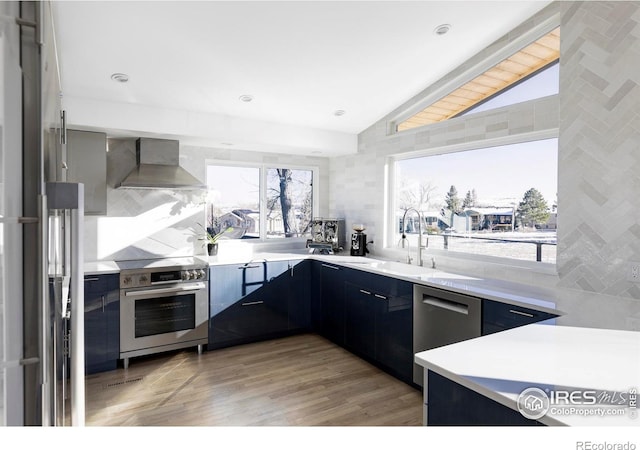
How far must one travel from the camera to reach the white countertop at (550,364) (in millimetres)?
1117

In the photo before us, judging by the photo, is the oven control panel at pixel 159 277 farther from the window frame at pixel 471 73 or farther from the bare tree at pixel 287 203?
the window frame at pixel 471 73

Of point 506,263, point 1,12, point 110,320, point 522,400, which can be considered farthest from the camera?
point 110,320

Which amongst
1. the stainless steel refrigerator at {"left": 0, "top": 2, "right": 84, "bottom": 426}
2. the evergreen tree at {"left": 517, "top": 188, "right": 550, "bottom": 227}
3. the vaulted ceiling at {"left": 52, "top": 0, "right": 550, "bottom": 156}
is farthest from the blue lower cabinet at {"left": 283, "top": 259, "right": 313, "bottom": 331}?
the stainless steel refrigerator at {"left": 0, "top": 2, "right": 84, "bottom": 426}

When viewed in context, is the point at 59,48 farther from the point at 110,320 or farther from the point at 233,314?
the point at 233,314

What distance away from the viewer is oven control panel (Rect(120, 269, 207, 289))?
3.41 meters

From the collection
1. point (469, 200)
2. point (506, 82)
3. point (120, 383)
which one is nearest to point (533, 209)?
point (469, 200)

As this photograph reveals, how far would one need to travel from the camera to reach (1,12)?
0.64m

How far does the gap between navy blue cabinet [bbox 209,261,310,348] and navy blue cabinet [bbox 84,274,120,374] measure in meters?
0.81

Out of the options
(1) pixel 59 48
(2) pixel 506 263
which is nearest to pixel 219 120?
(1) pixel 59 48

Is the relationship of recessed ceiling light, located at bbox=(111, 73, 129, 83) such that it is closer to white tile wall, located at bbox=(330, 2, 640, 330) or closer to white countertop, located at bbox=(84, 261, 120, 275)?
white countertop, located at bbox=(84, 261, 120, 275)

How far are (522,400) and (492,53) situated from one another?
2.88 m

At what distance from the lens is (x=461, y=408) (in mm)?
1335

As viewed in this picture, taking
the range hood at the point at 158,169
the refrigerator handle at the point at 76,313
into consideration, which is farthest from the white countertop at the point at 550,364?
the range hood at the point at 158,169
